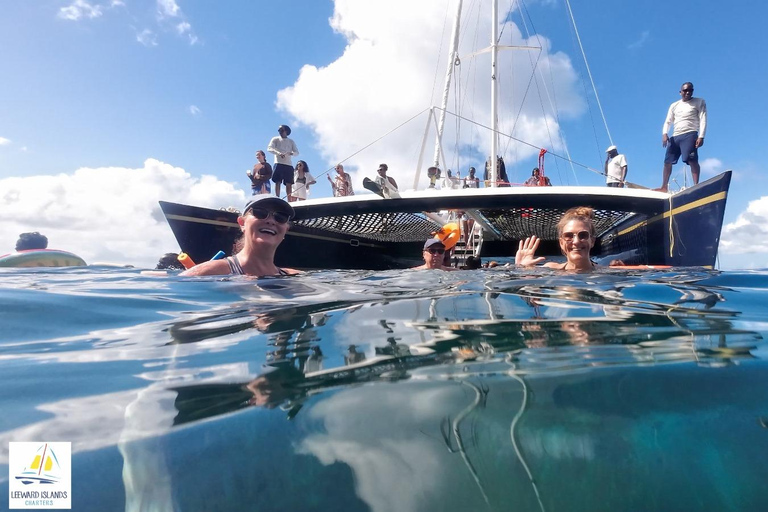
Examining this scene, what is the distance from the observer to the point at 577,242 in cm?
380

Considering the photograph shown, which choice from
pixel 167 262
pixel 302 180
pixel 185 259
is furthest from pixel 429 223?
pixel 185 259

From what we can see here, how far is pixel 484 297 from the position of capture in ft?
7.48

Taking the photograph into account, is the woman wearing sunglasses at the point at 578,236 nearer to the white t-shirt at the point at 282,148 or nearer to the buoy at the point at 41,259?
the white t-shirt at the point at 282,148

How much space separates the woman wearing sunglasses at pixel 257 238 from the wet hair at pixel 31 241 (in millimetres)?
4757

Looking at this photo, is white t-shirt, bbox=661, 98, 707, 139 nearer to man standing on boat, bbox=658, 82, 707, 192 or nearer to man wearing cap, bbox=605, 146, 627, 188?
man standing on boat, bbox=658, 82, 707, 192

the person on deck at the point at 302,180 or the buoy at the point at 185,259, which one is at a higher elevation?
the person on deck at the point at 302,180

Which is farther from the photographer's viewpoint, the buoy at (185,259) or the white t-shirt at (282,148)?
the white t-shirt at (282,148)

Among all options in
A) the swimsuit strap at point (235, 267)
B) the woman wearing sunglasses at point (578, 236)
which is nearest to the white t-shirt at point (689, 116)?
the woman wearing sunglasses at point (578, 236)

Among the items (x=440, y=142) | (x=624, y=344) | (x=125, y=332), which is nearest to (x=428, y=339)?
(x=624, y=344)

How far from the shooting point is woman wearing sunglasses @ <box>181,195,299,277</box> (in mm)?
3430

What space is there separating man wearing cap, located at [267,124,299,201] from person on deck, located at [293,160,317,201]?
2.58 ft

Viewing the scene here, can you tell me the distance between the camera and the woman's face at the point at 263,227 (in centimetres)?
344

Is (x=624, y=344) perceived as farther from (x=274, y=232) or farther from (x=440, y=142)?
(x=440, y=142)

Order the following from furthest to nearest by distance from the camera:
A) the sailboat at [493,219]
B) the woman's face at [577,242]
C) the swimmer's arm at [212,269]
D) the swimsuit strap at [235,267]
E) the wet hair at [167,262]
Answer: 1. the wet hair at [167,262]
2. the sailboat at [493,219]
3. the woman's face at [577,242]
4. the swimsuit strap at [235,267]
5. the swimmer's arm at [212,269]
